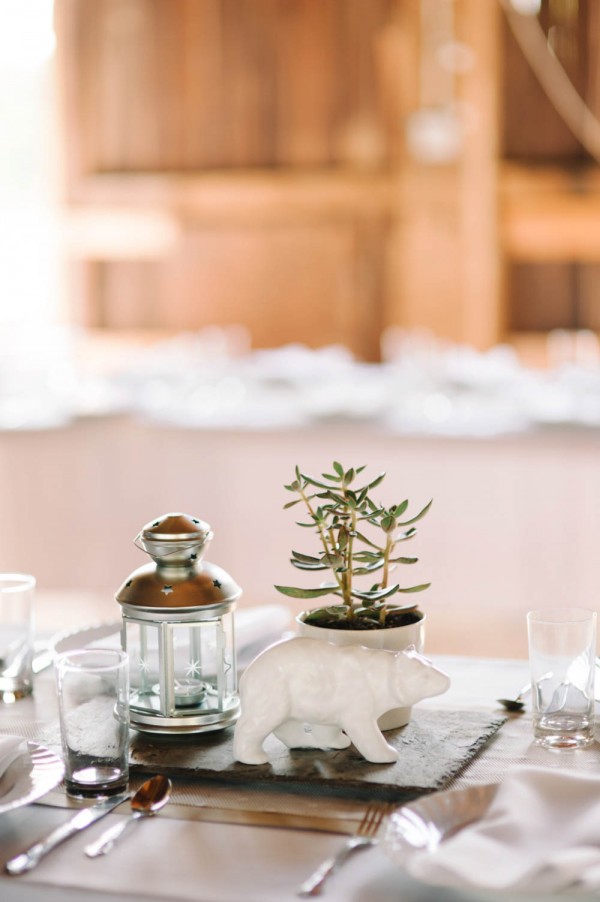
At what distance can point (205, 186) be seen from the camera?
549cm

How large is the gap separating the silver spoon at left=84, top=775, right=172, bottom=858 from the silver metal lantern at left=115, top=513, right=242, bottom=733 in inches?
4.1

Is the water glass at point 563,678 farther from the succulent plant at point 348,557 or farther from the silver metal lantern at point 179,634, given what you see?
the silver metal lantern at point 179,634

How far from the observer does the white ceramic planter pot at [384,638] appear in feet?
3.26

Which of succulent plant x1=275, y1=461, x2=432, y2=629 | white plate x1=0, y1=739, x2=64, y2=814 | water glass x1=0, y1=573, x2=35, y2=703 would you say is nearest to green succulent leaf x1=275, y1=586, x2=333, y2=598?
succulent plant x1=275, y1=461, x2=432, y2=629

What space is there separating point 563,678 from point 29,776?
0.44 metres

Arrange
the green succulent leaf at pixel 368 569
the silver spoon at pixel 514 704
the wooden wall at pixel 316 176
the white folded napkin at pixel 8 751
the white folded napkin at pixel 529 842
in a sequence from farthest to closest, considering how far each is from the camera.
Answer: the wooden wall at pixel 316 176, the silver spoon at pixel 514 704, the green succulent leaf at pixel 368 569, the white folded napkin at pixel 8 751, the white folded napkin at pixel 529 842

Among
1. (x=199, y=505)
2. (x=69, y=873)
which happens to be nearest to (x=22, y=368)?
(x=199, y=505)

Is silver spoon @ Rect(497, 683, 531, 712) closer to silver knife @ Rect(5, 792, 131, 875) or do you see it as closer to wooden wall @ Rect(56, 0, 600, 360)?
silver knife @ Rect(5, 792, 131, 875)

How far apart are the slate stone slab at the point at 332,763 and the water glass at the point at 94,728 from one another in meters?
0.04

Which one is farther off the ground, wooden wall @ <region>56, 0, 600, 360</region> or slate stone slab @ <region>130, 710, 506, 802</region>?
wooden wall @ <region>56, 0, 600, 360</region>

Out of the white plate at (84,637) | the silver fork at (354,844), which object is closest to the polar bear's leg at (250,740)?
the silver fork at (354,844)

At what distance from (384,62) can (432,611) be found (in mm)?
2898

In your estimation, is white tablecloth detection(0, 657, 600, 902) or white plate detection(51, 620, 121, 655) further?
white plate detection(51, 620, 121, 655)

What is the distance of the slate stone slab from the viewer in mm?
886
